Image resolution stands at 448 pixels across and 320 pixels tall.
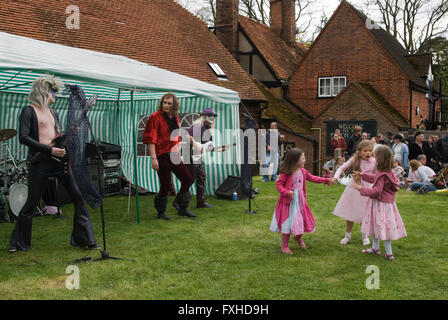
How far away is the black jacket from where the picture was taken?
5570mm

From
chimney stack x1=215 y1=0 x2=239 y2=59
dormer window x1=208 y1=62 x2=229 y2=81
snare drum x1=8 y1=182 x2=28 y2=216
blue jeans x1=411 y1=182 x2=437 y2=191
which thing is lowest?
blue jeans x1=411 y1=182 x2=437 y2=191

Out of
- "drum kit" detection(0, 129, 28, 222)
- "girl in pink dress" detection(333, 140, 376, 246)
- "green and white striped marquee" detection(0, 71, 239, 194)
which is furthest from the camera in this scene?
"green and white striped marquee" detection(0, 71, 239, 194)

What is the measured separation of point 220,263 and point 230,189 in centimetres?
520

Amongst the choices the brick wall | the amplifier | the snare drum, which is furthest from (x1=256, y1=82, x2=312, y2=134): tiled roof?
the snare drum

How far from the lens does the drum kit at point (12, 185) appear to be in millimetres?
8055

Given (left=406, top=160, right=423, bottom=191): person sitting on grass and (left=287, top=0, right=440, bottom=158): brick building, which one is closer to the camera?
(left=406, top=160, right=423, bottom=191): person sitting on grass

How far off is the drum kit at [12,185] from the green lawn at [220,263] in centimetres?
43

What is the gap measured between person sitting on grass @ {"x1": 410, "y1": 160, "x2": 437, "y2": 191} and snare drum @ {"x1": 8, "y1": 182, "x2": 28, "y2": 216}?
926 cm

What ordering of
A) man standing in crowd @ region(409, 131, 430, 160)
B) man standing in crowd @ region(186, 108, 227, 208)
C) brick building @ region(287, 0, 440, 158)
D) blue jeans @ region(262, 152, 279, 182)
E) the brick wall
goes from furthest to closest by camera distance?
1. brick building @ region(287, 0, 440, 158)
2. the brick wall
3. blue jeans @ region(262, 152, 279, 182)
4. man standing in crowd @ region(409, 131, 430, 160)
5. man standing in crowd @ region(186, 108, 227, 208)

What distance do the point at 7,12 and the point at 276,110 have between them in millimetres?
13327

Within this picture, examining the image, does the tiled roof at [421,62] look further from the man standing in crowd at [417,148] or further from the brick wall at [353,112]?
the man standing in crowd at [417,148]

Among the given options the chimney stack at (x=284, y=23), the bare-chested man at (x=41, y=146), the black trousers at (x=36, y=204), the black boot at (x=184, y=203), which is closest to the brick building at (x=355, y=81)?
the chimney stack at (x=284, y=23)

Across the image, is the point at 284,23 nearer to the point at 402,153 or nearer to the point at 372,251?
the point at 402,153

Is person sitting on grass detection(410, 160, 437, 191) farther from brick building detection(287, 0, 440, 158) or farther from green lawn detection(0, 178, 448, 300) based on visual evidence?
brick building detection(287, 0, 440, 158)
